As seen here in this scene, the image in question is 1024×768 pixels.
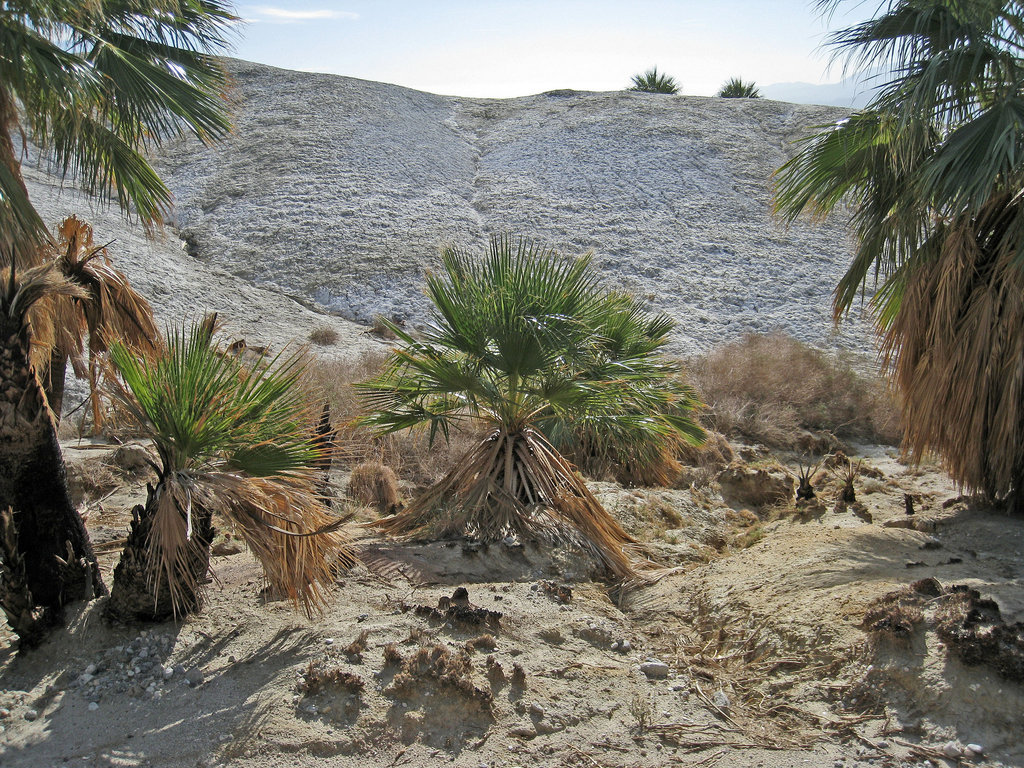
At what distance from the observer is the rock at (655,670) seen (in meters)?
4.72

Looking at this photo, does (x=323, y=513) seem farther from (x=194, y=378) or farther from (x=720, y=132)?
(x=720, y=132)

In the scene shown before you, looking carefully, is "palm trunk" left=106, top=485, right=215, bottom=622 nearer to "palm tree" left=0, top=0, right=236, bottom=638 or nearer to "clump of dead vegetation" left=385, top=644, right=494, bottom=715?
"palm tree" left=0, top=0, right=236, bottom=638

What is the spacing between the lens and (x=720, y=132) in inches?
1002

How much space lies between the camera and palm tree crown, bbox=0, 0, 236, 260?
4.61 m

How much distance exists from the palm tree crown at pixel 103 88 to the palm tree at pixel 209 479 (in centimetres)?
114

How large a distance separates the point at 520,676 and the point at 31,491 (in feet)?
9.66

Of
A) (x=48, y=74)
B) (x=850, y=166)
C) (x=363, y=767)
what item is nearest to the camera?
(x=363, y=767)

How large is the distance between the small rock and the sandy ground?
0.01m

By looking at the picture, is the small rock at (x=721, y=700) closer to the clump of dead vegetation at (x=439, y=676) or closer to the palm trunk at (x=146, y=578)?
the clump of dead vegetation at (x=439, y=676)

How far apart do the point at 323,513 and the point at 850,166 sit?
564 cm

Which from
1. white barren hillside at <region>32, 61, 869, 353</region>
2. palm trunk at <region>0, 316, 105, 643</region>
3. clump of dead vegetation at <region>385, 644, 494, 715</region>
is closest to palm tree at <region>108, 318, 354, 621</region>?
palm trunk at <region>0, 316, 105, 643</region>

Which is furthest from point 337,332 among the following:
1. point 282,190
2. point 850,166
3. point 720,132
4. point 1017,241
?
point 720,132

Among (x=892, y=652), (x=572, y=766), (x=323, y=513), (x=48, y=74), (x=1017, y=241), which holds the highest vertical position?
(x=48, y=74)

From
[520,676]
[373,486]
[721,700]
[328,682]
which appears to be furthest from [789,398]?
[328,682]
